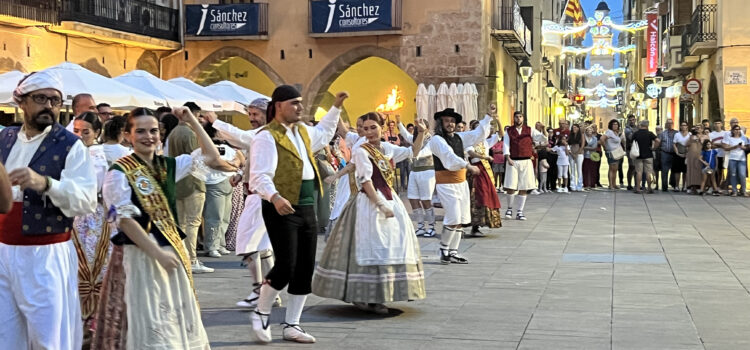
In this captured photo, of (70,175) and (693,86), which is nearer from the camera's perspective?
(70,175)

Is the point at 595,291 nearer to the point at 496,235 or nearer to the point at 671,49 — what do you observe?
the point at 496,235

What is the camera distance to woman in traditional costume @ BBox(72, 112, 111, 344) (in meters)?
6.64

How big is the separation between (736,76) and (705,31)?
91.2 inches

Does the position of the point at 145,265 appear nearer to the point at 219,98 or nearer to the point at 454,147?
the point at 454,147

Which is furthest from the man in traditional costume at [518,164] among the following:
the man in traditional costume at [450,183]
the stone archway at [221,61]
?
the stone archway at [221,61]

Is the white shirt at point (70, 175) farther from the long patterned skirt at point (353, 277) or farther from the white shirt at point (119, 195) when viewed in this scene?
the long patterned skirt at point (353, 277)

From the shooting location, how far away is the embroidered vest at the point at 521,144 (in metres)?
17.8

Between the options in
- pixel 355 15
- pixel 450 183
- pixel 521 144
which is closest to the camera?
pixel 450 183

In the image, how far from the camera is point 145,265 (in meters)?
5.30

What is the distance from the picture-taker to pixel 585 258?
38.8ft

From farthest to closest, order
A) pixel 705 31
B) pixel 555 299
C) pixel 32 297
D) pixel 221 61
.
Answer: pixel 221 61 → pixel 705 31 → pixel 555 299 → pixel 32 297

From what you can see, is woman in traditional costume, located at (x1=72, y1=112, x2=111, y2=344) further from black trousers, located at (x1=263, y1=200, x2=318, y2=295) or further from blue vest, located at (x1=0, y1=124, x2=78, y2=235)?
blue vest, located at (x1=0, y1=124, x2=78, y2=235)

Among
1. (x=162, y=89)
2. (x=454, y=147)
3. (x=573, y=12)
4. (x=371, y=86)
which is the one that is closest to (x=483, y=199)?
(x=454, y=147)

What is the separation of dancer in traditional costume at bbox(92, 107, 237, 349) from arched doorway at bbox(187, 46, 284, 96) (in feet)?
81.1
